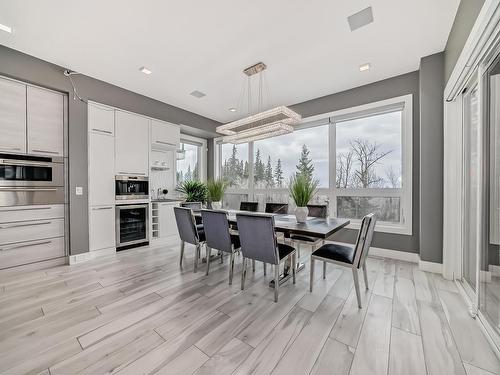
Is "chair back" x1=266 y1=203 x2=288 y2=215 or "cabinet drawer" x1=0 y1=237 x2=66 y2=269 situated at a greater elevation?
"chair back" x1=266 y1=203 x2=288 y2=215

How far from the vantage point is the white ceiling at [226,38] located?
2043 mm

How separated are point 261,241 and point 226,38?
232 centimetres

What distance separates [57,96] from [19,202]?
1586 mm

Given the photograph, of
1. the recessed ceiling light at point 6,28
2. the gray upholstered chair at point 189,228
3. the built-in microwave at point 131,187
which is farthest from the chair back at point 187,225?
the recessed ceiling light at point 6,28

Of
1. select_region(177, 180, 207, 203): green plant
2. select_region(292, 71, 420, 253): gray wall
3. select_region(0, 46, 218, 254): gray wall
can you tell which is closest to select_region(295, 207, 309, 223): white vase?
select_region(292, 71, 420, 253): gray wall

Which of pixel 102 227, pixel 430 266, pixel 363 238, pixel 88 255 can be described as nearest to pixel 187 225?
pixel 102 227

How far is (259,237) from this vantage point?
7.15 ft

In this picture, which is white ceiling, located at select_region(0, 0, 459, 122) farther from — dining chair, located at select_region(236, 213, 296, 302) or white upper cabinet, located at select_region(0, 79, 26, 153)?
dining chair, located at select_region(236, 213, 296, 302)

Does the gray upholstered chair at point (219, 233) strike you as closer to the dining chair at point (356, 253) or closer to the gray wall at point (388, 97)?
the dining chair at point (356, 253)

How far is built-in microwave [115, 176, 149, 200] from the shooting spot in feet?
12.1

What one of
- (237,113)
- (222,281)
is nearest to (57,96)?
(237,113)

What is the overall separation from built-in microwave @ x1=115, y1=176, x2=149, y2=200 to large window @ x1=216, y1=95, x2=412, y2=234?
2579mm

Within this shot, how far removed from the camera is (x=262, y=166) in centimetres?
510

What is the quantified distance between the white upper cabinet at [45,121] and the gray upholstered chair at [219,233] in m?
2.50
